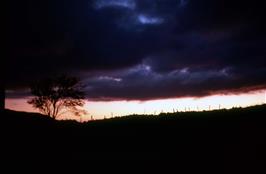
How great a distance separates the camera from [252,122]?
513 inches

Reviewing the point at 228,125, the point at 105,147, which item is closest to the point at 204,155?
the point at 228,125

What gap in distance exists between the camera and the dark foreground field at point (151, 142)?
463 inches

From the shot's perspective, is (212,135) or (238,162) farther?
(212,135)

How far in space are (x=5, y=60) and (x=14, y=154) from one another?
778 centimetres

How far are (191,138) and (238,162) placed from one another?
8.76 feet

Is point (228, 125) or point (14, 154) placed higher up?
point (228, 125)

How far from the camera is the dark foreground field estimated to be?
463 inches

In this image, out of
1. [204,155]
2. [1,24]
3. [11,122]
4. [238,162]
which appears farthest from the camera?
[1,24]

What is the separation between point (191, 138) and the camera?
13.5m

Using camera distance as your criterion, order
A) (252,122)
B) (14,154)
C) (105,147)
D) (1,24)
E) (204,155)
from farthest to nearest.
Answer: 1. (1,24)
2. (105,147)
3. (14,154)
4. (252,122)
5. (204,155)

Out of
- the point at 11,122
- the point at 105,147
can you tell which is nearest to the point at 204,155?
the point at 105,147

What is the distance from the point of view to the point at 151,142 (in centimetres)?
1431

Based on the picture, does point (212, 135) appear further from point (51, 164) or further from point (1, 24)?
point (1, 24)

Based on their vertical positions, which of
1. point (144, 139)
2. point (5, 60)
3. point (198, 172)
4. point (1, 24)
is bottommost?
point (198, 172)
